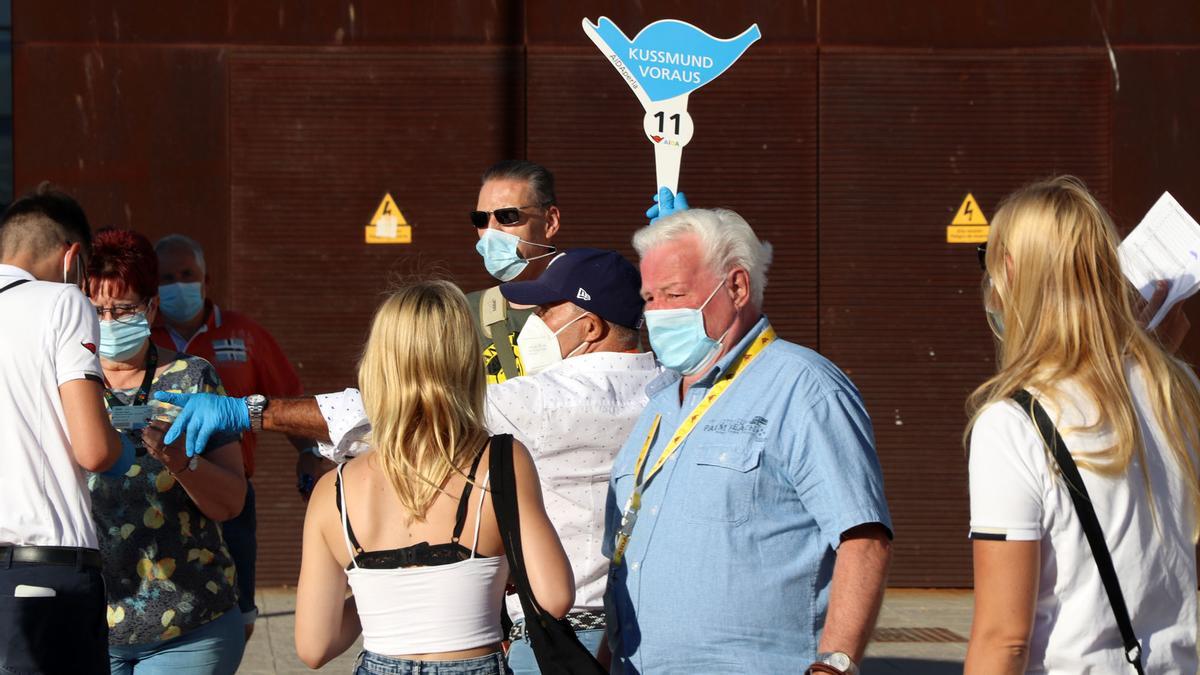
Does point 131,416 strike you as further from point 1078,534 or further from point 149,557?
point 1078,534

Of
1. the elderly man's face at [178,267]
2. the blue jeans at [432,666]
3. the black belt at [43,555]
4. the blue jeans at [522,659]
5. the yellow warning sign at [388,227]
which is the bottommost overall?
the blue jeans at [522,659]

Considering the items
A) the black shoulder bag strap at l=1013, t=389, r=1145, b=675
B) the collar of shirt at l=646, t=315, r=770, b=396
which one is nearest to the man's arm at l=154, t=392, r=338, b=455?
the collar of shirt at l=646, t=315, r=770, b=396

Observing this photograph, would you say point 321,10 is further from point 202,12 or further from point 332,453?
point 332,453

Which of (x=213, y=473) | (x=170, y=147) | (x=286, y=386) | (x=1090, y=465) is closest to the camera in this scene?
(x=1090, y=465)

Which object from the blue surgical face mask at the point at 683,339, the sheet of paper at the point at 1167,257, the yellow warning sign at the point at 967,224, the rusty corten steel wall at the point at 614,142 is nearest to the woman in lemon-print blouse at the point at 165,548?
the blue surgical face mask at the point at 683,339

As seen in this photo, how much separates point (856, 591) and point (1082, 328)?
70 centimetres

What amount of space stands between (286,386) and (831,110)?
4.20 metres

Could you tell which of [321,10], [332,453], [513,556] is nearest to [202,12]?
[321,10]

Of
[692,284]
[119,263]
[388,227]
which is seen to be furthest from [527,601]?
[388,227]

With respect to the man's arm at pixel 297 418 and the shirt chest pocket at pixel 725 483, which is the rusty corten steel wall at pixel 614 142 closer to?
the man's arm at pixel 297 418

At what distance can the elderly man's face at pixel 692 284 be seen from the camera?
336cm

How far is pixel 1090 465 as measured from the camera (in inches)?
105

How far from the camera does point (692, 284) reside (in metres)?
3.37

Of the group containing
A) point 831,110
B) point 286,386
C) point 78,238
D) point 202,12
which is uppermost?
point 202,12
